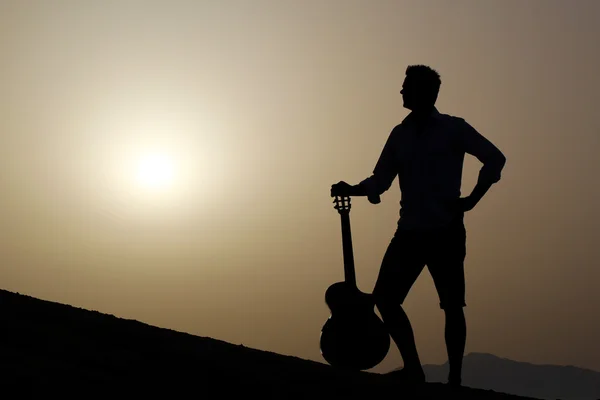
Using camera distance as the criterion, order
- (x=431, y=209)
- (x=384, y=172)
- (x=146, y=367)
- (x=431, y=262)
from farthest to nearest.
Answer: (x=384, y=172)
(x=431, y=262)
(x=431, y=209)
(x=146, y=367)

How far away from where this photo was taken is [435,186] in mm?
6043

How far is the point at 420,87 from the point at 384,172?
77 centimetres

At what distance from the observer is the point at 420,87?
6074 millimetres

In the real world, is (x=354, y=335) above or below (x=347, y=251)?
below

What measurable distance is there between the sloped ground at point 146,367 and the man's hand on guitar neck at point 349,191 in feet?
4.46

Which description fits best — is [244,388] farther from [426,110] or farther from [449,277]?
[426,110]

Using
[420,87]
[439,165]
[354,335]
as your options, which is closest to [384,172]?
[439,165]

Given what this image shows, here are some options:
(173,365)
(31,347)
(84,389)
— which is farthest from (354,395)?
(31,347)

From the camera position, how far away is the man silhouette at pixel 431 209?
6.05m

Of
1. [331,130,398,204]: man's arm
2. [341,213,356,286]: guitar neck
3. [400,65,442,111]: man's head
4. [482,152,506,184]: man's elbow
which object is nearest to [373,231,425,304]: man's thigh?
[331,130,398,204]: man's arm

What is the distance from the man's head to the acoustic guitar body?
66.8 inches

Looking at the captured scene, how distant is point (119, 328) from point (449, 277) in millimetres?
2648

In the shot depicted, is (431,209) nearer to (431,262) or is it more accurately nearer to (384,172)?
(431,262)

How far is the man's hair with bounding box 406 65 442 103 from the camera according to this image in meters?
6.04
